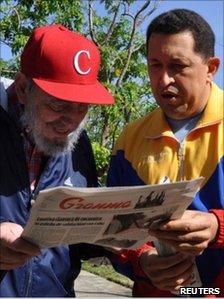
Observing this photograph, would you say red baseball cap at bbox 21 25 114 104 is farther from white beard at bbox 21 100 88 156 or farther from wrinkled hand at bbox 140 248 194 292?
wrinkled hand at bbox 140 248 194 292

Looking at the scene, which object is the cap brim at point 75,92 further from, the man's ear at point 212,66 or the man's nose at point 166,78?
the man's ear at point 212,66

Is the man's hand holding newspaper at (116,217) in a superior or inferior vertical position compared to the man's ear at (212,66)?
inferior

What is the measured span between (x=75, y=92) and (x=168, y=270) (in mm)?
735

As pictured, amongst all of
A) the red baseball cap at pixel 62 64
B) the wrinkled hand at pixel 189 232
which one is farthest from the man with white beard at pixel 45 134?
the wrinkled hand at pixel 189 232

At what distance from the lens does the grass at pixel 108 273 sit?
22.8 ft

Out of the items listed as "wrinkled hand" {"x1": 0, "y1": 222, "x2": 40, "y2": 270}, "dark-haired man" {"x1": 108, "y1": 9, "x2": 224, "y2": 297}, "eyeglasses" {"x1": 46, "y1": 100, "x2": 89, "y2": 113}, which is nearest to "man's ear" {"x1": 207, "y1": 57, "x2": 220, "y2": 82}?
"dark-haired man" {"x1": 108, "y1": 9, "x2": 224, "y2": 297}

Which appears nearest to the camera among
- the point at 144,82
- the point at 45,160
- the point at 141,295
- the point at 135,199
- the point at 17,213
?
the point at 135,199

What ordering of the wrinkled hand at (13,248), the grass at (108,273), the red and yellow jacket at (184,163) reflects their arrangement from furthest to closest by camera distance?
1. the grass at (108,273)
2. the red and yellow jacket at (184,163)
3. the wrinkled hand at (13,248)

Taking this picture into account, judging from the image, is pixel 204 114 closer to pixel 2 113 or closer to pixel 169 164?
pixel 169 164

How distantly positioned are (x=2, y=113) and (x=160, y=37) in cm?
69

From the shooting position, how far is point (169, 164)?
2.18 m

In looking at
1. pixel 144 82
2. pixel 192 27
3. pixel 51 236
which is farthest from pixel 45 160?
pixel 144 82

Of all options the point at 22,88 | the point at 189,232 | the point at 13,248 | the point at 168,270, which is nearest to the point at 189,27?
the point at 22,88
